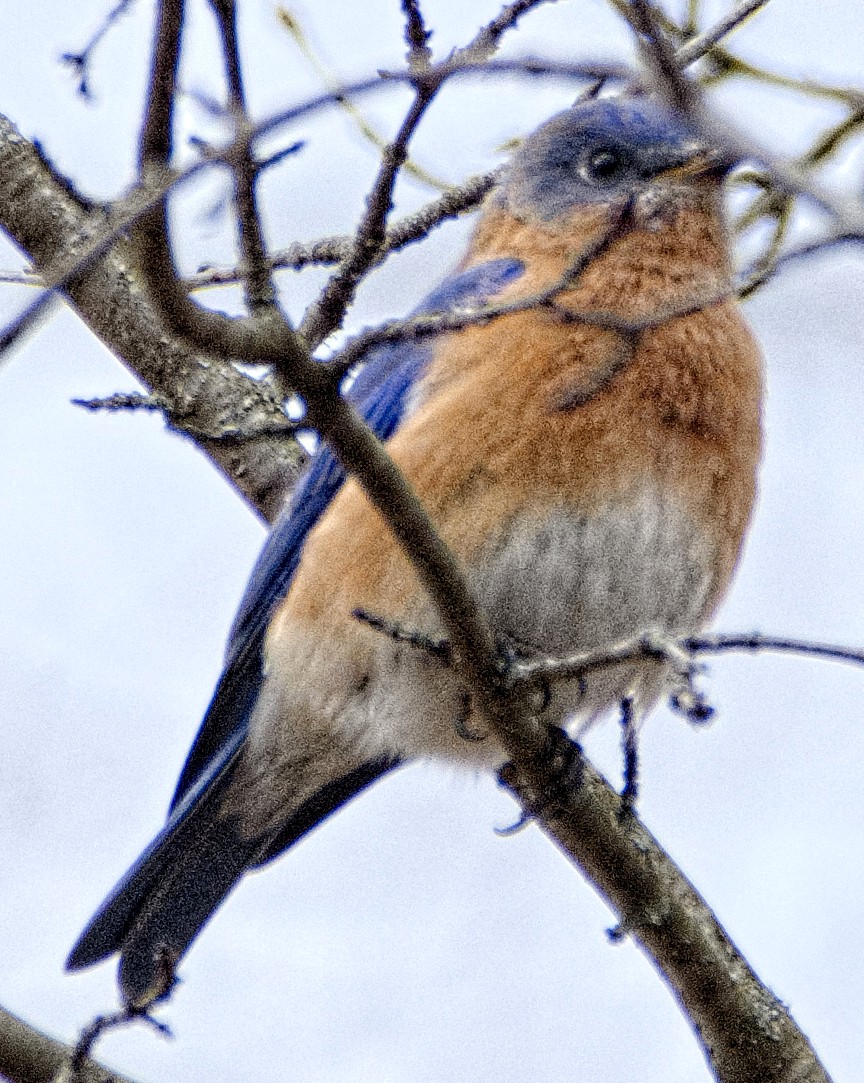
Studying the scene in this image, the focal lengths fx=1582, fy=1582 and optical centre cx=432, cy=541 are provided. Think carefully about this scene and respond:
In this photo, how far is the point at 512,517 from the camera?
3.84m

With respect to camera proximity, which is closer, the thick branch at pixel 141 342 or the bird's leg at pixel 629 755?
the bird's leg at pixel 629 755

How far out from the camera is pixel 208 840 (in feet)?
15.3

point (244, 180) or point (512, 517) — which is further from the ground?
point (512, 517)

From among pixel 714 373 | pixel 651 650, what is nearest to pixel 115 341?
pixel 714 373

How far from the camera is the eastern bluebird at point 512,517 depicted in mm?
3873

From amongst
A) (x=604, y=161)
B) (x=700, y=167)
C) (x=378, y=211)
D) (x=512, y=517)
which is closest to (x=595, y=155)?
(x=604, y=161)

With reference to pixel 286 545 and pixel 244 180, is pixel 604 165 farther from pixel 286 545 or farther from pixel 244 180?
pixel 244 180

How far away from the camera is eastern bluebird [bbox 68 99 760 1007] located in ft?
12.7

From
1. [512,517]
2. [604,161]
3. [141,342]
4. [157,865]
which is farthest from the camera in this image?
[141,342]

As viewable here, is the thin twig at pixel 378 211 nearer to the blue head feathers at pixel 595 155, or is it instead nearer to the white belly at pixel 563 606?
the white belly at pixel 563 606

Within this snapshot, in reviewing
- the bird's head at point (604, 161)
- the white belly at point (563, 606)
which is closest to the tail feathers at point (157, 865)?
the white belly at point (563, 606)

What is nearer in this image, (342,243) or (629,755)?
(629,755)

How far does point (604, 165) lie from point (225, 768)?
2101 millimetres

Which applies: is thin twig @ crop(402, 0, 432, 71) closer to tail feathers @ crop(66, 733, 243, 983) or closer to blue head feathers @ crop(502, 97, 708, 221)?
blue head feathers @ crop(502, 97, 708, 221)
